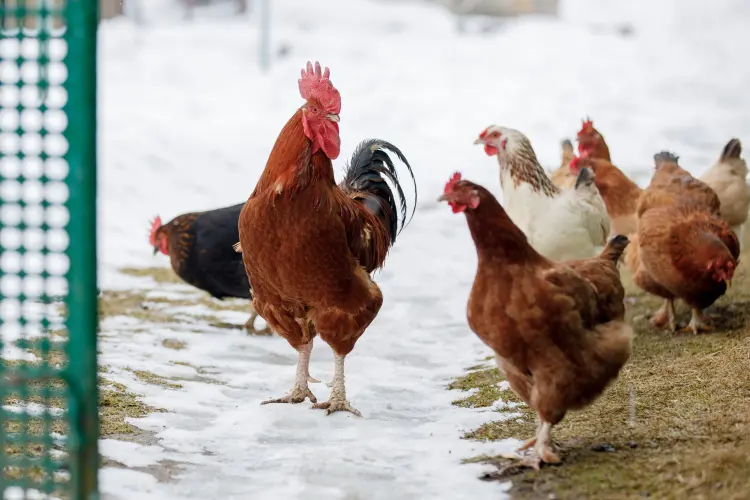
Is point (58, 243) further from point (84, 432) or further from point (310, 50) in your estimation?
point (310, 50)

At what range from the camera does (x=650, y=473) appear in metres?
3.31

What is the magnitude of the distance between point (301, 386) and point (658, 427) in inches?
71.4

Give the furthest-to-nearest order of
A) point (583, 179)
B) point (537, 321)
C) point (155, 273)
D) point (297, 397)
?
Result: point (155, 273) < point (583, 179) < point (297, 397) < point (537, 321)

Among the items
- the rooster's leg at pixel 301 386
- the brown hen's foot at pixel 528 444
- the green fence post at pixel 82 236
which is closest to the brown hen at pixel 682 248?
the brown hen's foot at pixel 528 444

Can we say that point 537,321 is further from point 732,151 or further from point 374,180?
point 732,151

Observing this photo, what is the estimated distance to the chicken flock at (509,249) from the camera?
3.41 m

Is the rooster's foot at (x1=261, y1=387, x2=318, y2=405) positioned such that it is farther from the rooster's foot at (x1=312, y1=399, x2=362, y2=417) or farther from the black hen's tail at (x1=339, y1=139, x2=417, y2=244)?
the black hen's tail at (x1=339, y1=139, x2=417, y2=244)

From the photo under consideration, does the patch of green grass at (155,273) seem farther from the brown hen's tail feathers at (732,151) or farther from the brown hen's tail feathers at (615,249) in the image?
the brown hen's tail feathers at (615,249)

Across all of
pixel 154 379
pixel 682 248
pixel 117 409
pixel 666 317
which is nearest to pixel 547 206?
pixel 682 248

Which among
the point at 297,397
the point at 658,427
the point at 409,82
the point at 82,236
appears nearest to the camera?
the point at 82,236

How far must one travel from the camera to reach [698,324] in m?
5.64

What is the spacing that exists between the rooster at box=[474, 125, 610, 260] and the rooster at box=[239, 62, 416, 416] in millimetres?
1410

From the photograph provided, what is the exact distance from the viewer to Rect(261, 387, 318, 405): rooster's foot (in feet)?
15.2

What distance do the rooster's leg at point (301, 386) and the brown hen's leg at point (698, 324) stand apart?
2.49m
